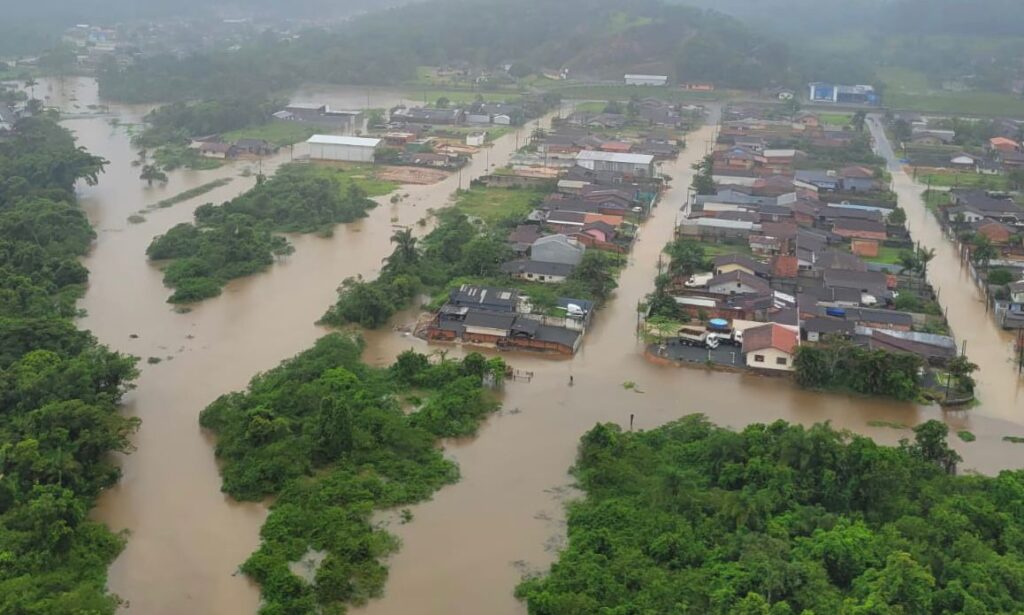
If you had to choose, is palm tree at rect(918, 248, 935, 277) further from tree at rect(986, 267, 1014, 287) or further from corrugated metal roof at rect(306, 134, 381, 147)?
corrugated metal roof at rect(306, 134, 381, 147)

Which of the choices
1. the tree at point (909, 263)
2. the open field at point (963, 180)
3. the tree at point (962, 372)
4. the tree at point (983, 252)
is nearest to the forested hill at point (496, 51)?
the open field at point (963, 180)

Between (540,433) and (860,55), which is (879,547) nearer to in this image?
(540,433)

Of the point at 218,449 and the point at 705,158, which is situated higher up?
the point at 705,158

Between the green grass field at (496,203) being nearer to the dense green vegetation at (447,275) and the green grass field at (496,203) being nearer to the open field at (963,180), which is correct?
the dense green vegetation at (447,275)

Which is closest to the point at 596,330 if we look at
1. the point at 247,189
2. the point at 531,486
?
the point at 531,486

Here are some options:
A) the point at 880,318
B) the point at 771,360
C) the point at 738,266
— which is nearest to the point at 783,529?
the point at 771,360

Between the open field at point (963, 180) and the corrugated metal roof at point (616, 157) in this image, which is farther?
the corrugated metal roof at point (616, 157)

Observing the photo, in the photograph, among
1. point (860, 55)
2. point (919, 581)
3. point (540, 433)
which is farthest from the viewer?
point (860, 55)
